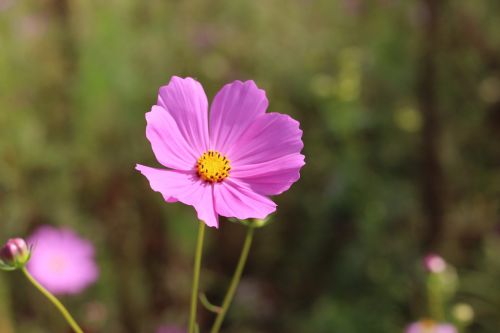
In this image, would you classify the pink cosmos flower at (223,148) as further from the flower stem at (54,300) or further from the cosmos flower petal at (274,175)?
the flower stem at (54,300)

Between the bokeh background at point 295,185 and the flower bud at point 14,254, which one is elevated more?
the bokeh background at point 295,185

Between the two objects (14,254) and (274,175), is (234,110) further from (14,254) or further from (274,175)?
(14,254)

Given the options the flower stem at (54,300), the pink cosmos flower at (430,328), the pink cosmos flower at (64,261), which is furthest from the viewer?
the pink cosmos flower at (64,261)

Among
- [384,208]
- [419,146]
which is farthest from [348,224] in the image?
[419,146]

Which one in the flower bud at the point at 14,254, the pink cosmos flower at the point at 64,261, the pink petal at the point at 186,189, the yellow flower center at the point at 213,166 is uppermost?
the pink cosmos flower at the point at 64,261

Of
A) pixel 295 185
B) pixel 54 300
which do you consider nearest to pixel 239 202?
pixel 54 300

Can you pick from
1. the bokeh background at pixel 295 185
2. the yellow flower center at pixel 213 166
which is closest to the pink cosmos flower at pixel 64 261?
the bokeh background at pixel 295 185
